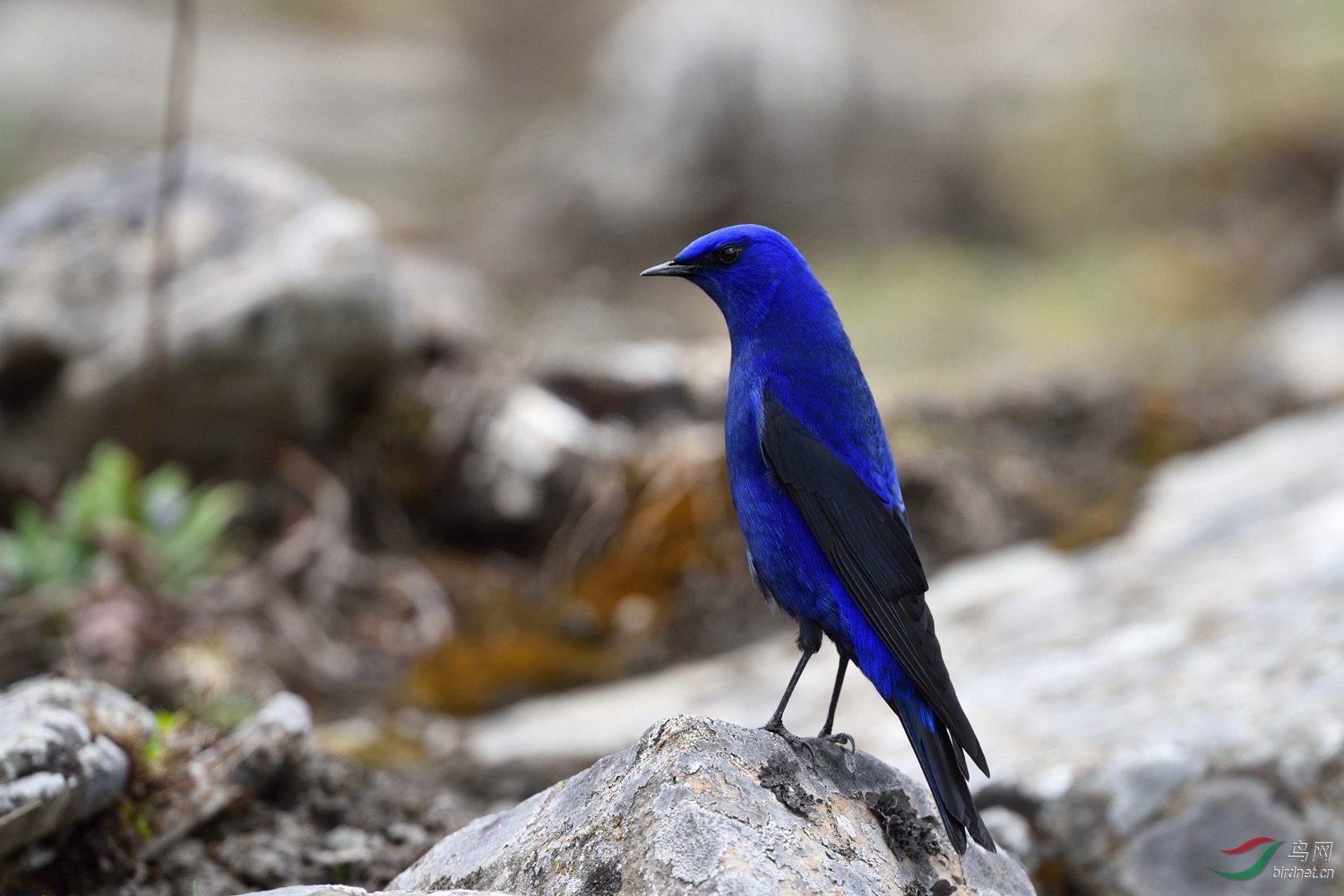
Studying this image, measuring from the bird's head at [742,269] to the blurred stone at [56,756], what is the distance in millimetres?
1982

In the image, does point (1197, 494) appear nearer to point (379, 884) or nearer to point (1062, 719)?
point (1062, 719)

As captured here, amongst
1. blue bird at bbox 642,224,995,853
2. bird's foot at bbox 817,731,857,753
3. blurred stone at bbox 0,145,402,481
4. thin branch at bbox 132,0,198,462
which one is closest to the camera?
blue bird at bbox 642,224,995,853

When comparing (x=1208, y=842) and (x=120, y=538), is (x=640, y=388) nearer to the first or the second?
(x=120, y=538)

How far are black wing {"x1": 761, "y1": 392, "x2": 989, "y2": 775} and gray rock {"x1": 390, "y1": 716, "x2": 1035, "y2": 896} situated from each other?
26 centimetres

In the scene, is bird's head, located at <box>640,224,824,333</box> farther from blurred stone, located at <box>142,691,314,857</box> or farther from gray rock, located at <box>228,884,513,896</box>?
blurred stone, located at <box>142,691,314,857</box>

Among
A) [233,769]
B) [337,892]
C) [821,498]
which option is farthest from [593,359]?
[337,892]

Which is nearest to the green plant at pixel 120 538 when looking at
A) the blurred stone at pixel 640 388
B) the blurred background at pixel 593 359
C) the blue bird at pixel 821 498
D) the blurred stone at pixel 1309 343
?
the blurred background at pixel 593 359

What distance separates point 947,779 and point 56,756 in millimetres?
2258

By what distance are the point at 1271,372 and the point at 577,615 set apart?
17.8 feet

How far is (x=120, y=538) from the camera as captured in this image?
5.50 metres

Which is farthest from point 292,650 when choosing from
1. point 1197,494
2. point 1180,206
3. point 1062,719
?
point 1180,206

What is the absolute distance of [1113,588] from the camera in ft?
17.0

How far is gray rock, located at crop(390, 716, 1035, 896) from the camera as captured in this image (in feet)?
7.73

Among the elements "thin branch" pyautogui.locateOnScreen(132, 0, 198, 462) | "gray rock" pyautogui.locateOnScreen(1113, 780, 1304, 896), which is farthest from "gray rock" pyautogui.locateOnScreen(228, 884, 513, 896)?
"thin branch" pyautogui.locateOnScreen(132, 0, 198, 462)
